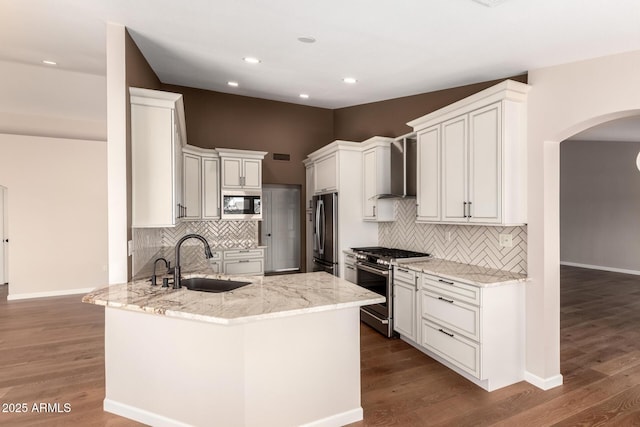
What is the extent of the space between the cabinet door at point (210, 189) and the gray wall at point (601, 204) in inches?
354

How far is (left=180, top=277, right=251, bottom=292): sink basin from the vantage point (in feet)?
8.89

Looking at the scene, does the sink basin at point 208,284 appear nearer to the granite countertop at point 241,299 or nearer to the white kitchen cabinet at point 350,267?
the granite countertop at point 241,299

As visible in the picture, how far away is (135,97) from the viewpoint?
289 cm

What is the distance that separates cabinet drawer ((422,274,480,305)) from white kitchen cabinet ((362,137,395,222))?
145 cm

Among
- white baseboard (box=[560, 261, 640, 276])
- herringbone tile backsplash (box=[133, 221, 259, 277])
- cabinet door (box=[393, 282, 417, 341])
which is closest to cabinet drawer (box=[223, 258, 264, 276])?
herringbone tile backsplash (box=[133, 221, 259, 277])

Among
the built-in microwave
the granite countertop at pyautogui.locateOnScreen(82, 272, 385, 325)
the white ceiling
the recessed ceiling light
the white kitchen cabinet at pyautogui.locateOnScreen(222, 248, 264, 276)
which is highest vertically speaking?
the white ceiling

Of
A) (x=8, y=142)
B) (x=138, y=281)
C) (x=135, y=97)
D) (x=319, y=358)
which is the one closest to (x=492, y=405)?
(x=319, y=358)

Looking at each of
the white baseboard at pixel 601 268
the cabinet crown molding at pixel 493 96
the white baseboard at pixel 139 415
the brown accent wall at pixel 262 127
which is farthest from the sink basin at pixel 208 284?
the white baseboard at pixel 601 268

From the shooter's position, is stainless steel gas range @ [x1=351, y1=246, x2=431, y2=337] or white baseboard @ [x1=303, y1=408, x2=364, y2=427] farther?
stainless steel gas range @ [x1=351, y1=246, x2=431, y2=337]

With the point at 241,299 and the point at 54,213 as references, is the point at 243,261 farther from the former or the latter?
the point at 54,213

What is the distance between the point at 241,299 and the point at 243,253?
3.04 m

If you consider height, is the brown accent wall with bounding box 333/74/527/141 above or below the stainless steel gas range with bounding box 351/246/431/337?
above

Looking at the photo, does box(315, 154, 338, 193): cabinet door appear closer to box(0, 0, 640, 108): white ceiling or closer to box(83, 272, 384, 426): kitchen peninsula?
box(0, 0, 640, 108): white ceiling

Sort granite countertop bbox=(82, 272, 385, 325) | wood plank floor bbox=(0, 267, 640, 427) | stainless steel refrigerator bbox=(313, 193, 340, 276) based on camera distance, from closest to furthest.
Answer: granite countertop bbox=(82, 272, 385, 325)
wood plank floor bbox=(0, 267, 640, 427)
stainless steel refrigerator bbox=(313, 193, 340, 276)
